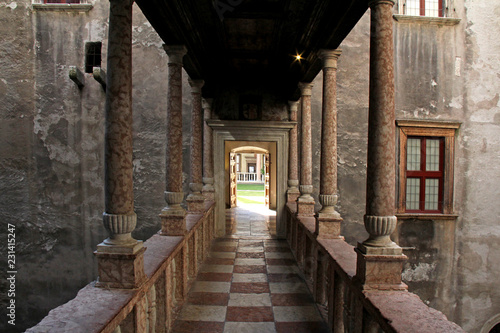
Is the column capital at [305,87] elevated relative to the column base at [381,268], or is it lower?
elevated

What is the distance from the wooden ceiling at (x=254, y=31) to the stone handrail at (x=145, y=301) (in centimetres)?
273

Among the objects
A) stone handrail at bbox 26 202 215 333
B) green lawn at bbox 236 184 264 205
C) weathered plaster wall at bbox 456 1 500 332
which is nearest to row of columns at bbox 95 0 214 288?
stone handrail at bbox 26 202 215 333

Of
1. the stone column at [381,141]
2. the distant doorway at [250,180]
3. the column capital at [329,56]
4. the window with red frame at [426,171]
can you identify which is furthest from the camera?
the distant doorway at [250,180]

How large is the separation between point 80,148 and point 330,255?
7.46 metres

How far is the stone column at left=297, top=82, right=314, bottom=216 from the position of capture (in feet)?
20.3

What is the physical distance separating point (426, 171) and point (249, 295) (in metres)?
6.43

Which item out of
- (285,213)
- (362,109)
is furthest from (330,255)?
(362,109)

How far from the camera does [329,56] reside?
4.50m

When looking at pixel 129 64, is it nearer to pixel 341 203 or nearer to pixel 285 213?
pixel 285 213

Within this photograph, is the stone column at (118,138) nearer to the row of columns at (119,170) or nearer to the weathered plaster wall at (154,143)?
the row of columns at (119,170)

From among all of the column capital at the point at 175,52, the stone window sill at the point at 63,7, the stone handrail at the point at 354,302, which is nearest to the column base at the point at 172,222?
the stone handrail at the point at 354,302

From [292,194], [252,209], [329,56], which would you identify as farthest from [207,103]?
[252,209]

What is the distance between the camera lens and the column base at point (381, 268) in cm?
254

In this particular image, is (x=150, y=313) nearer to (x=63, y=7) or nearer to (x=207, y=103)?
(x=207, y=103)
